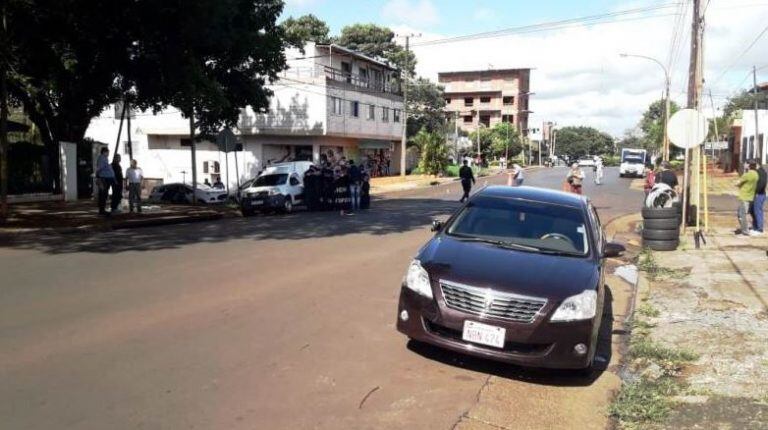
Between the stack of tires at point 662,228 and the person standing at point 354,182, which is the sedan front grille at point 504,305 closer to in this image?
the stack of tires at point 662,228

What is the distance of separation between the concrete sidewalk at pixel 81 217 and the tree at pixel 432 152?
3092 centimetres

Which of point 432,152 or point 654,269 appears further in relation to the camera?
point 432,152

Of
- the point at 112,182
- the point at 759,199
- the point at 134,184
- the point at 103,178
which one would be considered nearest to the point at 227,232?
the point at 103,178

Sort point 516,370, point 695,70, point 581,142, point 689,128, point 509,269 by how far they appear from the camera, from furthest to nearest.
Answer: point 581,142
point 695,70
point 689,128
point 516,370
point 509,269

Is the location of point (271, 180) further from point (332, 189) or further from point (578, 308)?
point (578, 308)

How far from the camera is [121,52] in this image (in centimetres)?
1722

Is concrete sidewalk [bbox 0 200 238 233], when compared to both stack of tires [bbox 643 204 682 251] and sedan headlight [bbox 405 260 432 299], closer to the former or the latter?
sedan headlight [bbox 405 260 432 299]

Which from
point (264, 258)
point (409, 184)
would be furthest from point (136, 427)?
point (409, 184)

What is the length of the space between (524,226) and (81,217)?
1374cm

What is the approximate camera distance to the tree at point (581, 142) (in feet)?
470

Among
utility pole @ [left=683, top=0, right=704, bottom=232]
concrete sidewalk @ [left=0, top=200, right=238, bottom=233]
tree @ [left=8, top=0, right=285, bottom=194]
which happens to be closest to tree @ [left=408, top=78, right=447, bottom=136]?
tree @ [left=8, top=0, right=285, bottom=194]

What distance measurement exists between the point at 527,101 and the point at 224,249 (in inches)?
4841

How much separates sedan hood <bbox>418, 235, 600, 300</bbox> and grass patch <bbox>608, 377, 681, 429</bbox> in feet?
2.91

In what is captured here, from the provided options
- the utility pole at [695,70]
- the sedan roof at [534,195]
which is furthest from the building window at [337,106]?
the sedan roof at [534,195]
